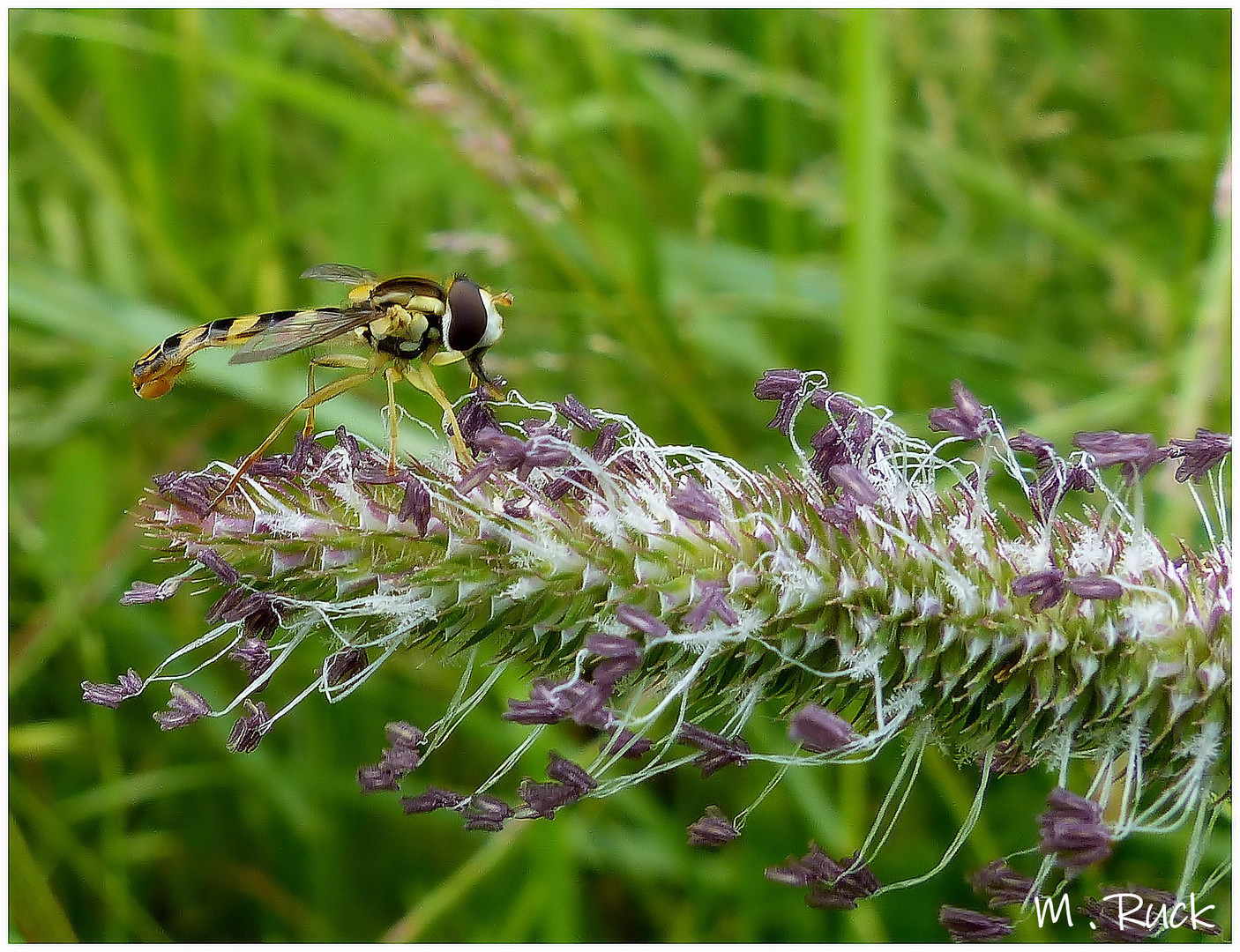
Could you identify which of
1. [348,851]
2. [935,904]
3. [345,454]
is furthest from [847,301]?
[348,851]

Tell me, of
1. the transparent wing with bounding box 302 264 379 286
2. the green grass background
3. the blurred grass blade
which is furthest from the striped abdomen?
the blurred grass blade

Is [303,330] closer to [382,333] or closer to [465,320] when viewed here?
[382,333]

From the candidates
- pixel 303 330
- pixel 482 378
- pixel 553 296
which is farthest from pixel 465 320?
pixel 553 296

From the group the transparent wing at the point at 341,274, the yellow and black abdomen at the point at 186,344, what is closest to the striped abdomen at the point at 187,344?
the yellow and black abdomen at the point at 186,344

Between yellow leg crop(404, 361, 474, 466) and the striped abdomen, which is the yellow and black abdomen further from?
yellow leg crop(404, 361, 474, 466)

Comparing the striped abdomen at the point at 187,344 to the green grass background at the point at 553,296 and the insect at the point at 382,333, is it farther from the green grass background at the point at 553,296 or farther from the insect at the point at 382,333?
the green grass background at the point at 553,296

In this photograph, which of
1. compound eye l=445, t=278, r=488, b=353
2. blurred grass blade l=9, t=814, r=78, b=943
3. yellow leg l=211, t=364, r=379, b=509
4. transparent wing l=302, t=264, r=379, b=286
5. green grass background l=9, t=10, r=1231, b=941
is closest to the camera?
yellow leg l=211, t=364, r=379, b=509

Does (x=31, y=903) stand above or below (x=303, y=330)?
below
